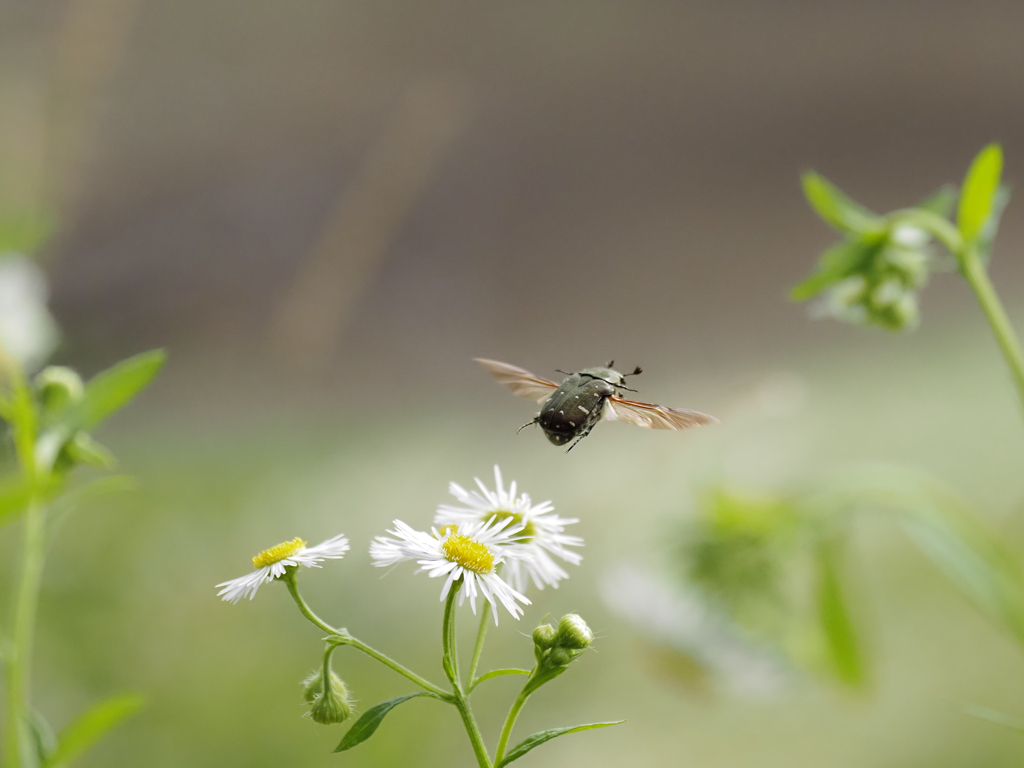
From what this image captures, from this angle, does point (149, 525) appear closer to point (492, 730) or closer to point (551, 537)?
point (492, 730)

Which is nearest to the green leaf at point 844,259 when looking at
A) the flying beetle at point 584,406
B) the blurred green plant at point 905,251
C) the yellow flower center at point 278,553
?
the blurred green plant at point 905,251

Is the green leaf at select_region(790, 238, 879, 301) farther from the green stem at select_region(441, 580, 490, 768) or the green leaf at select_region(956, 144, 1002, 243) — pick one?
the green stem at select_region(441, 580, 490, 768)

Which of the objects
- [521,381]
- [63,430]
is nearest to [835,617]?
[521,381]

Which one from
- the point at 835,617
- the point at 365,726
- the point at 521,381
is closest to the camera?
the point at 365,726

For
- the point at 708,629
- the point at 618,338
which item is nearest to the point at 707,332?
the point at 618,338

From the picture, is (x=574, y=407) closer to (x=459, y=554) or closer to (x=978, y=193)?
(x=459, y=554)

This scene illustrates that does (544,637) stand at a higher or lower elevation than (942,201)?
lower
